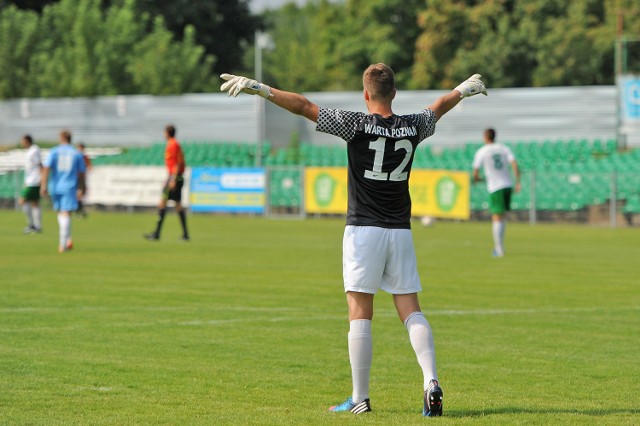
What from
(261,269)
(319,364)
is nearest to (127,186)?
(261,269)

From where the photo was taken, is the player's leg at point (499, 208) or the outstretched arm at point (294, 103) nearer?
the outstretched arm at point (294, 103)

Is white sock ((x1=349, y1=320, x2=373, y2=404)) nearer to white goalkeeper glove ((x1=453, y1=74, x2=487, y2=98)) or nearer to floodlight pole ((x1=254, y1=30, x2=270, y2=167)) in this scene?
white goalkeeper glove ((x1=453, y1=74, x2=487, y2=98))

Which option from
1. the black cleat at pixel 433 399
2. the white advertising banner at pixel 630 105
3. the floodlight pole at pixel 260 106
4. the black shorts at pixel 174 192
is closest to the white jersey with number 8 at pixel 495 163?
the black shorts at pixel 174 192

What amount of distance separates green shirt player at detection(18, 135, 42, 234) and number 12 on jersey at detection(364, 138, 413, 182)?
2197 centimetres

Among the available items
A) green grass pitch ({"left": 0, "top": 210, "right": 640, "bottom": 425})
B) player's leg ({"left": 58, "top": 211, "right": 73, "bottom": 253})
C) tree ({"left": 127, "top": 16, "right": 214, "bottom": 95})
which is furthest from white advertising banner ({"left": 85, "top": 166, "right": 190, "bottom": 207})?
green grass pitch ({"left": 0, "top": 210, "right": 640, "bottom": 425})

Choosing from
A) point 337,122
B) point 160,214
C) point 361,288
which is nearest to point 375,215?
point 361,288

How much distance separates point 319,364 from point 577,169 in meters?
26.5

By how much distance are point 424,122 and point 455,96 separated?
0.45 meters

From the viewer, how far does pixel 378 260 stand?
7.52m

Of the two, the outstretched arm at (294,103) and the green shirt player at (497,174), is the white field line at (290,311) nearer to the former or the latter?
the outstretched arm at (294,103)

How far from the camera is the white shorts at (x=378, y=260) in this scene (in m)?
7.50

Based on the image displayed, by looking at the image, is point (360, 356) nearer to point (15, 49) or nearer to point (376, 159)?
point (376, 159)

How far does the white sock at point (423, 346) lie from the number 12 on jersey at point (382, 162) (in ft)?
2.85

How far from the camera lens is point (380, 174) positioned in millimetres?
7605
